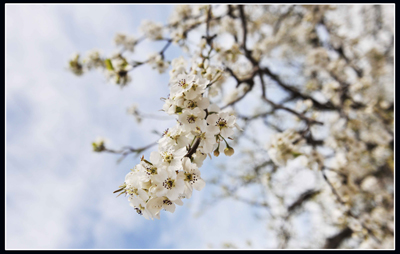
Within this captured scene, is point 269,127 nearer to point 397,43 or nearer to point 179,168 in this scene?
point 397,43

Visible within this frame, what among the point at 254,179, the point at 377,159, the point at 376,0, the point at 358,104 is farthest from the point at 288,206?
the point at 376,0

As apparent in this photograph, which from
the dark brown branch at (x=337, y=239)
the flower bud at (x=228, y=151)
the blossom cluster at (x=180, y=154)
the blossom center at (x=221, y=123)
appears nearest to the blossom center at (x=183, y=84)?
the blossom cluster at (x=180, y=154)

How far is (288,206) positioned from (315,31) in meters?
4.79

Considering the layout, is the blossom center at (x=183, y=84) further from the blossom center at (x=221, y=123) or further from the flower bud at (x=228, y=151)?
the flower bud at (x=228, y=151)

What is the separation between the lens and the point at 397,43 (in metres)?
3.41

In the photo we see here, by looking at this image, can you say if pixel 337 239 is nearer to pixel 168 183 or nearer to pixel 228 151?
pixel 228 151

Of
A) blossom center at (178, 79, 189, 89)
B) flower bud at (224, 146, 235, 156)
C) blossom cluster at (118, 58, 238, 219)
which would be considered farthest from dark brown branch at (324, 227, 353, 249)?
blossom center at (178, 79, 189, 89)

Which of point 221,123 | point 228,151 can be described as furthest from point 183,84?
point 228,151

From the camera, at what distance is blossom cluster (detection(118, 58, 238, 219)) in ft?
2.65

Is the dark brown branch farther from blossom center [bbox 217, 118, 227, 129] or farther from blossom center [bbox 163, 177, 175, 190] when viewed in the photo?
blossom center [bbox 163, 177, 175, 190]

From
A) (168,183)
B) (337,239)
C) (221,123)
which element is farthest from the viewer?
(337,239)

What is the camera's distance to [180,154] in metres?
0.85

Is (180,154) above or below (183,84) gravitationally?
below

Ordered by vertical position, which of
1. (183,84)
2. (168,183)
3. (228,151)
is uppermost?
(183,84)
